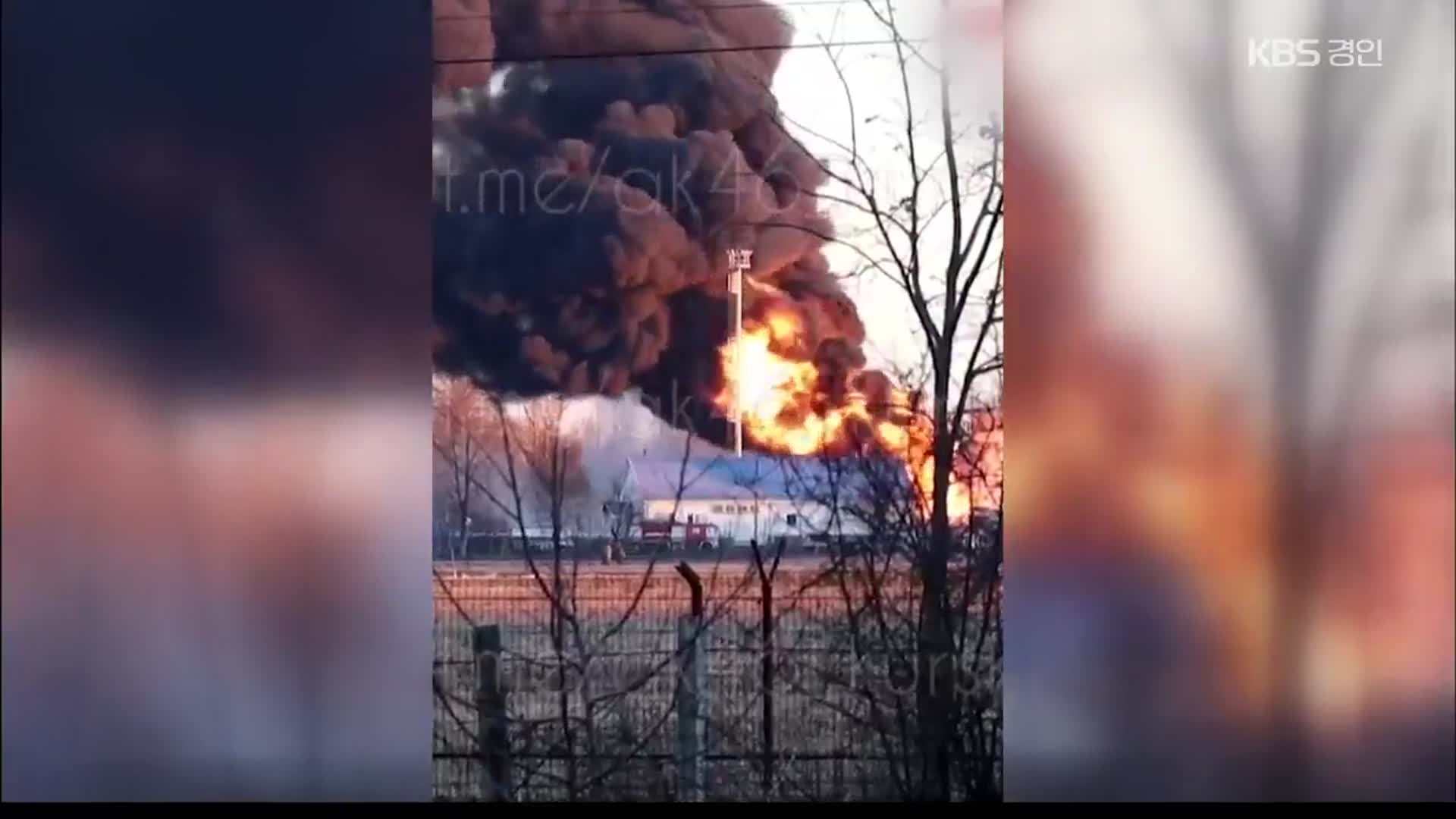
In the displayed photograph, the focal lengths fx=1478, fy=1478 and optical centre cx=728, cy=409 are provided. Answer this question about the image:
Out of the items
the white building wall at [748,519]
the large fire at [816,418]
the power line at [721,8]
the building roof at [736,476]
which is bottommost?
the white building wall at [748,519]

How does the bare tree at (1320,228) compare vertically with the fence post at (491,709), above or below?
above

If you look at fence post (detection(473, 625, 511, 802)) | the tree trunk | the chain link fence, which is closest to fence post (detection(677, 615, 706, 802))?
the chain link fence

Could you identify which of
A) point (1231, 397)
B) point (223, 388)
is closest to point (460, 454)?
point (223, 388)

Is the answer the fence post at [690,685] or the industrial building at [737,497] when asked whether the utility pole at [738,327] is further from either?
the fence post at [690,685]

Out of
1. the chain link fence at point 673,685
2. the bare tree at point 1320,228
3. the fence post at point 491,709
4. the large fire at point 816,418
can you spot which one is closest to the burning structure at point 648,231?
the large fire at point 816,418

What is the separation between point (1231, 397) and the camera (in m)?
3.92

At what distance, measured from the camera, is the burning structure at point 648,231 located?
3.99 m

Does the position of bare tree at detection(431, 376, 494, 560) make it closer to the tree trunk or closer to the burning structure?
the burning structure

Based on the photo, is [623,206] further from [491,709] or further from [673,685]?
[491,709]

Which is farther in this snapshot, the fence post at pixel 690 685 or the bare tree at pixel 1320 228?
the fence post at pixel 690 685

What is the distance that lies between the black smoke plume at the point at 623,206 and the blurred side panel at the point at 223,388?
0.56ft

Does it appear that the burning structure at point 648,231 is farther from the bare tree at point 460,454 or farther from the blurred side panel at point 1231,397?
the blurred side panel at point 1231,397
